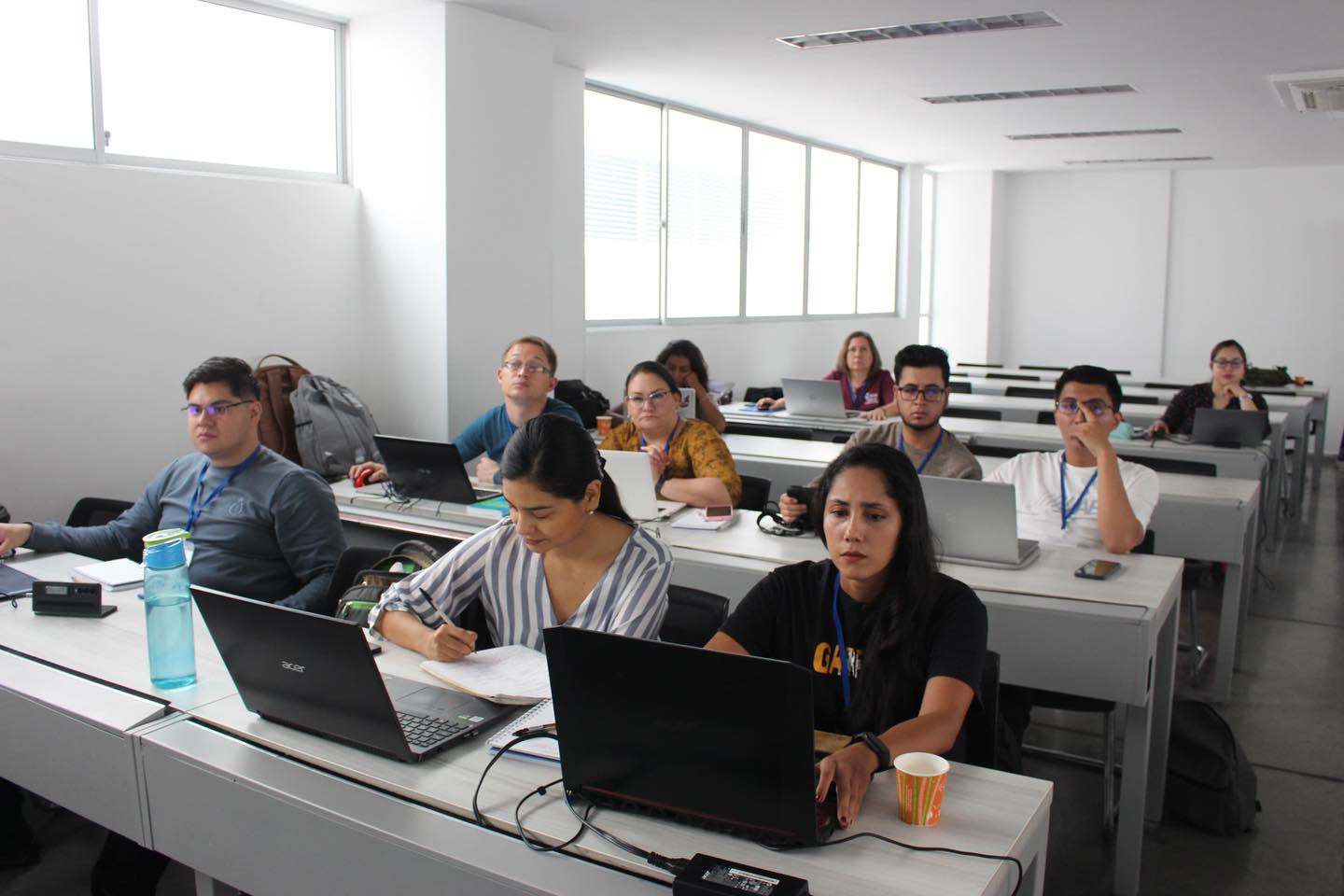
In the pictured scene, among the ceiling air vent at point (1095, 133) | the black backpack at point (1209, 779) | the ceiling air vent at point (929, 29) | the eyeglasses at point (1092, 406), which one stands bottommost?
the black backpack at point (1209, 779)

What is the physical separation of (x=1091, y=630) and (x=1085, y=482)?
2.56 feet

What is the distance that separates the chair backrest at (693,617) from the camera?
7.68 ft

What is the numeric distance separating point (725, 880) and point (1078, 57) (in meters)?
6.01

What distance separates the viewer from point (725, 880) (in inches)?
52.4

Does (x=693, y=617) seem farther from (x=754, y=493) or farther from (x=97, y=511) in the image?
(x=97, y=511)

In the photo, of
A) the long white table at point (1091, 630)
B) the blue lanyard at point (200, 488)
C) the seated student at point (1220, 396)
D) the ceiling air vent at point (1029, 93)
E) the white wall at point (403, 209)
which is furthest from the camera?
the ceiling air vent at point (1029, 93)

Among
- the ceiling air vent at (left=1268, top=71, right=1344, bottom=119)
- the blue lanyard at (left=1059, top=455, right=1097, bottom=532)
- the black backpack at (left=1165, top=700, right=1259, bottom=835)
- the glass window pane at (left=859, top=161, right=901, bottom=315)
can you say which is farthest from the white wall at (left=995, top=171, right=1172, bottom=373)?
the black backpack at (left=1165, top=700, right=1259, bottom=835)

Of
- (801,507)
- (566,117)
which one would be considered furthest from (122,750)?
(566,117)

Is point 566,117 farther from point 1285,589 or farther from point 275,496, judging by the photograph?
point 1285,589

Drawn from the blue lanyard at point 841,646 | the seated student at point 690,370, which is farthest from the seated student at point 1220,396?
the blue lanyard at point 841,646

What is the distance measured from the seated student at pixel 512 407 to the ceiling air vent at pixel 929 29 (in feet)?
8.95

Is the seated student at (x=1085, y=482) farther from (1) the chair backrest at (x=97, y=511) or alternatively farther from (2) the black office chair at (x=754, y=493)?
(1) the chair backrest at (x=97, y=511)

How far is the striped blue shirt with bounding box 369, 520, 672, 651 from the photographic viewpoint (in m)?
2.19

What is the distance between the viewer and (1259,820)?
10.0 ft
